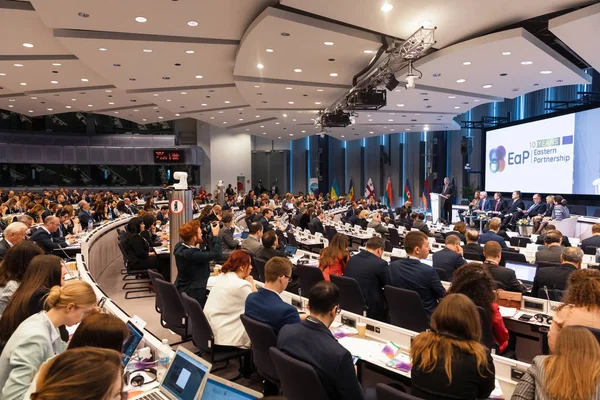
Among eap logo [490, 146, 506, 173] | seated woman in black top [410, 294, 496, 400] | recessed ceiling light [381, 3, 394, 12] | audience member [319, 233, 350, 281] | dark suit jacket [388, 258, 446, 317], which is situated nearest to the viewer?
seated woman in black top [410, 294, 496, 400]

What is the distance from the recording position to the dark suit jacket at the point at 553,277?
4.55 m

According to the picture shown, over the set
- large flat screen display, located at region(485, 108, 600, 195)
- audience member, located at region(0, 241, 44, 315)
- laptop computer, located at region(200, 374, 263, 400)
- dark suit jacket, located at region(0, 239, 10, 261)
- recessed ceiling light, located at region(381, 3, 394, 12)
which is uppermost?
recessed ceiling light, located at region(381, 3, 394, 12)

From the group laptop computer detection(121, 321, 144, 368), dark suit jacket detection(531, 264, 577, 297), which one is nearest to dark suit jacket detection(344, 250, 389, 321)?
dark suit jacket detection(531, 264, 577, 297)

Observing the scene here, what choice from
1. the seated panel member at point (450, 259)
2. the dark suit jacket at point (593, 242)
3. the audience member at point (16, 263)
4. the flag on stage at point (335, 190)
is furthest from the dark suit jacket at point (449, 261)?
the flag on stage at point (335, 190)

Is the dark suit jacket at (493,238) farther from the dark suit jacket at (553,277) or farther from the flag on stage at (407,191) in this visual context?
the flag on stage at (407,191)

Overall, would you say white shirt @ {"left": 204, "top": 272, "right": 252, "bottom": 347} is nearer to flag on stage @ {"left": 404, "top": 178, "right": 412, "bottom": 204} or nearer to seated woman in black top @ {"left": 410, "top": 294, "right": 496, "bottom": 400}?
seated woman in black top @ {"left": 410, "top": 294, "right": 496, "bottom": 400}

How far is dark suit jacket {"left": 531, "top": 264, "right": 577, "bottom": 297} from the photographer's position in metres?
4.55

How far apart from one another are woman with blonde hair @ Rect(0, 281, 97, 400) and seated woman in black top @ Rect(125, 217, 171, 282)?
5213 millimetres

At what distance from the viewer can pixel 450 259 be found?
17.6ft

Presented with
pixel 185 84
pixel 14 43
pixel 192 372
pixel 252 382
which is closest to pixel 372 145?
pixel 185 84

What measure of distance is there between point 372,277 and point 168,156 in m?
19.9

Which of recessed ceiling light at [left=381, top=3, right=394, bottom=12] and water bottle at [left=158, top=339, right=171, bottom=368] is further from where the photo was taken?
recessed ceiling light at [left=381, top=3, right=394, bottom=12]

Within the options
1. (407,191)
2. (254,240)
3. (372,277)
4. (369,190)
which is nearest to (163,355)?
(372,277)

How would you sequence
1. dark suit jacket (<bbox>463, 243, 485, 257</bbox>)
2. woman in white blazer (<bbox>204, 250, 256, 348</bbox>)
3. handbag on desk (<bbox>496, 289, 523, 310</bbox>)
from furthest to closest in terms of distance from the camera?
1. dark suit jacket (<bbox>463, 243, 485, 257</bbox>)
2. handbag on desk (<bbox>496, 289, 523, 310</bbox>)
3. woman in white blazer (<bbox>204, 250, 256, 348</bbox>)
